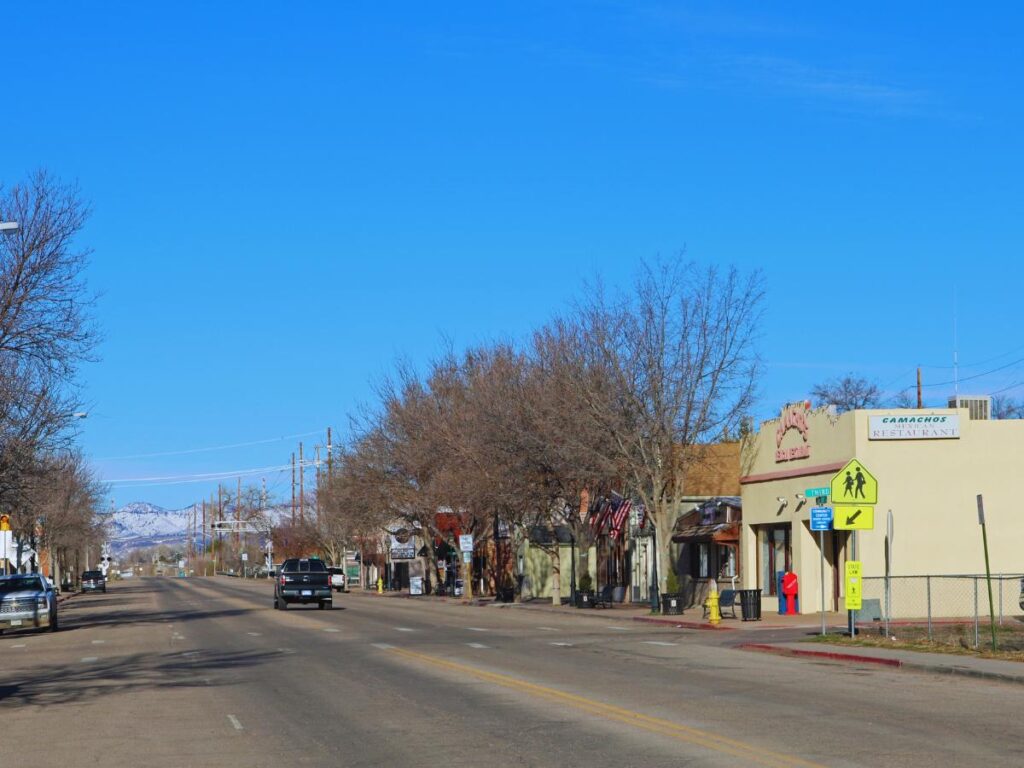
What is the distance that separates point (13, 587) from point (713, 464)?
26.8m

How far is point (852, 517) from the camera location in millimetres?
29719

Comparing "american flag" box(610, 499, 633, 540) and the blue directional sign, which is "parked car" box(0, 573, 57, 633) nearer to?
the blue directional sign

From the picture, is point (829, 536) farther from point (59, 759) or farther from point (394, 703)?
point (59, 759)

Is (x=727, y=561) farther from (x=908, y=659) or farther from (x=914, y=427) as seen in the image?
(x=908, y=659)

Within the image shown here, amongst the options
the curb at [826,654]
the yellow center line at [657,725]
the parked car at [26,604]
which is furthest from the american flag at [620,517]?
the yellow center line at [657,725]

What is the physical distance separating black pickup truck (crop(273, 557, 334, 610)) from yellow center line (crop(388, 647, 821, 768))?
107ft

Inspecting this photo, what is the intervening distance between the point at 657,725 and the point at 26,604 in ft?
96.6

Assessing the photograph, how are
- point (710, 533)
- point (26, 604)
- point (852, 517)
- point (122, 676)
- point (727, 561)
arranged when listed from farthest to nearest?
1. point (727, 561)
2. point (710, 533)
3. point (26, 604)
4. point (852, 517)
5. point (122, 676)

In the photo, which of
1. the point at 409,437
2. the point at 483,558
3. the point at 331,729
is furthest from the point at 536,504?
the point at 331,729

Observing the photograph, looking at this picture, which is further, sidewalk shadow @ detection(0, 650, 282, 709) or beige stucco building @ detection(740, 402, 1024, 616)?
beige stucco building @ detection(740, 402, 1024, 616)

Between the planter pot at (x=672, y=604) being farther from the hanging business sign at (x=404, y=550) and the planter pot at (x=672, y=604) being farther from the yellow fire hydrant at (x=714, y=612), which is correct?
the hanging business sign at (x=404, y=550)

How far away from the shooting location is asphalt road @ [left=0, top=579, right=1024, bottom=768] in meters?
13.2

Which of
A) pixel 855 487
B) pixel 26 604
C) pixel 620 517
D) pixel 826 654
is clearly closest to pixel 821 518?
pixel 855 487

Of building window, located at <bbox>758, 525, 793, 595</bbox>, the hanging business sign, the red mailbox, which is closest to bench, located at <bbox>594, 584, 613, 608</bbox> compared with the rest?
building window, located at <bbox>758, 525, 793, 595</bbox>
